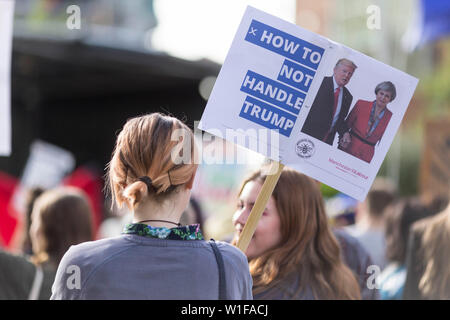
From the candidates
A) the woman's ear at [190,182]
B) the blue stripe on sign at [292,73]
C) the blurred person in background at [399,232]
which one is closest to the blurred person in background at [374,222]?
the blurred person in background at [399,232]

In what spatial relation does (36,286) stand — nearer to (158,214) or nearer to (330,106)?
(158,214)

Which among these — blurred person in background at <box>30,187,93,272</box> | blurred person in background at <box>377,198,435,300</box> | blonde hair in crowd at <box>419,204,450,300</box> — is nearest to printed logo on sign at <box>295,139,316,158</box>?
blonde hair in crowd at <box>419,204,450,300</box>

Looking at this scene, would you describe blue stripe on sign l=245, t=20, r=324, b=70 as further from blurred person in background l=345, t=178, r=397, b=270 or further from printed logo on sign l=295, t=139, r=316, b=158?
blurred person in background l=345, t=178, r=397, b=270

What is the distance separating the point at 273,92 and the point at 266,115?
0.08m

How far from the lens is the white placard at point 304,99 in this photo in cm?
215

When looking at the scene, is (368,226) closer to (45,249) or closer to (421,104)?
(45,249)

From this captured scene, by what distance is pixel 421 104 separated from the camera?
19359mm

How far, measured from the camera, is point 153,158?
69.3 inches

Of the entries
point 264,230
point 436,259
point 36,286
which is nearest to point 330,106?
point 264,230

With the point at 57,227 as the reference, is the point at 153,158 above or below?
above

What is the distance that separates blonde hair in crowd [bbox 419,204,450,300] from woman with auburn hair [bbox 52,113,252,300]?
145 cm
